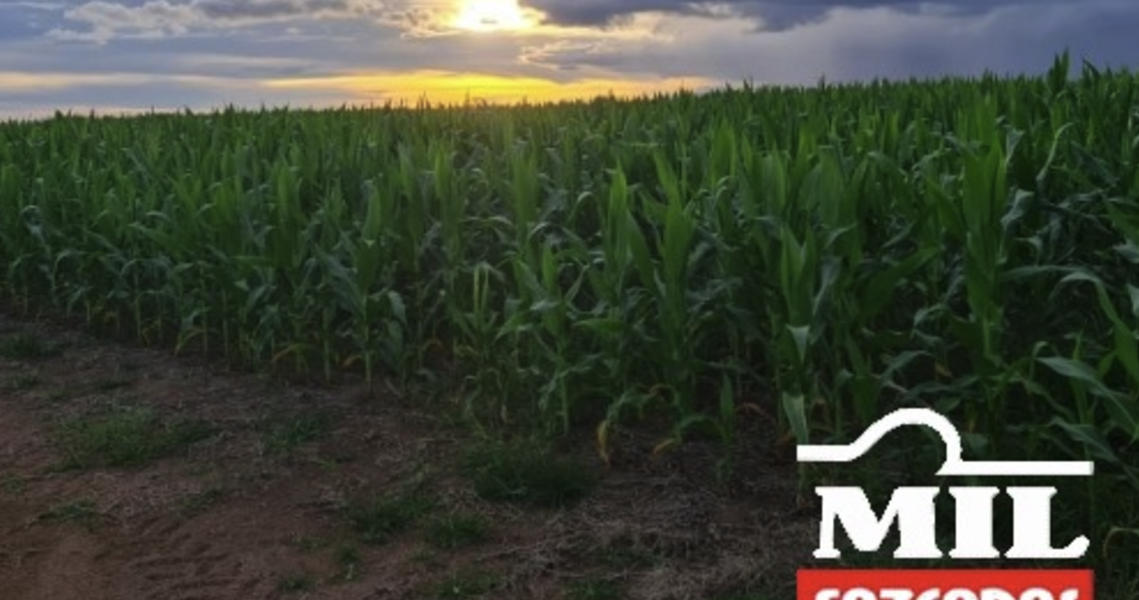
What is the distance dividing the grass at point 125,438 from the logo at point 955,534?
10.2 ft

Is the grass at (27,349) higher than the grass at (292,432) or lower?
higher

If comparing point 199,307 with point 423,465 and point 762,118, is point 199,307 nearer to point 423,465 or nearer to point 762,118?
point 423,465

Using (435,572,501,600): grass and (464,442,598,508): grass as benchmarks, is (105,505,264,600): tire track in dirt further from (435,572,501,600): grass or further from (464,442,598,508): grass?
(464,442,598,508): grass

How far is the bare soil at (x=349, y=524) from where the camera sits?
4613 mm

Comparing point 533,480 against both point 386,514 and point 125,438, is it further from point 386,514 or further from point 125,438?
point 125,438

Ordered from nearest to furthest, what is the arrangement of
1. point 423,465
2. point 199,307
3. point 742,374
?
point 423,465, point 742,374, point 199,307

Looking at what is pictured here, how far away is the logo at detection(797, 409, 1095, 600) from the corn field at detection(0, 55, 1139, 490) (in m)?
0.17

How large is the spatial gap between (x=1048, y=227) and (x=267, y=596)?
3.33 m

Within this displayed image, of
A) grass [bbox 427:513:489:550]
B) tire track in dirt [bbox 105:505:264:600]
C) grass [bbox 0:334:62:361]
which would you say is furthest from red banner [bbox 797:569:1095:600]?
grass [bbox 0:334:62:361]

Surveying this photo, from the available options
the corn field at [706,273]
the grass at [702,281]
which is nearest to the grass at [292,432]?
the grass at [702,281]

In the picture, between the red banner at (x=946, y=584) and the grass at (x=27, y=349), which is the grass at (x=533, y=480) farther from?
the grass at (x=27, y=349)

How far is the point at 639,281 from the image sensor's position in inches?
232

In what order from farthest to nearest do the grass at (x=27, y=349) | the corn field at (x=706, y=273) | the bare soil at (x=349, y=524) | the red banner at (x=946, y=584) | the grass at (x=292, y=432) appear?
1. the grass at (x=27, y=349)
2. the grass at (x=292, y=432)
3. the corn field at (x=706, y=273)
4. the bare soil at (x=349, y=524)
5. the red banner at (x=946, y=584)

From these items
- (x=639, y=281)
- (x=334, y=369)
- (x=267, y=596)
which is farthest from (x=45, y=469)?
(x=639, y=281)
